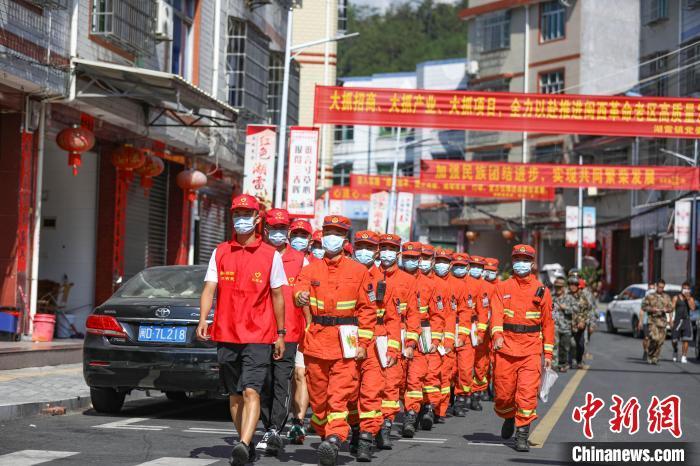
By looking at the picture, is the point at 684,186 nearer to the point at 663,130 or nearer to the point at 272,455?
the point at 663,130

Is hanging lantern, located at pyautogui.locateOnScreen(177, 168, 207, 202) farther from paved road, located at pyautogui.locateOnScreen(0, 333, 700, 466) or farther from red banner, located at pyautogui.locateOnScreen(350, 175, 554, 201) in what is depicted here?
red banner, located at pyautogui.locateOnScreen(350, 175, 554, 201)

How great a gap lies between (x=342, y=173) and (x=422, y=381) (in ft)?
208

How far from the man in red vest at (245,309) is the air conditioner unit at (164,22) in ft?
42.6

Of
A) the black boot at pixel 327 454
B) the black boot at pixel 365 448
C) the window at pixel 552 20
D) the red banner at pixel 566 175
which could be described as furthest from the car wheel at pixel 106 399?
the window at pixel 552 20

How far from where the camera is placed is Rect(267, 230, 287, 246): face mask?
11.3m

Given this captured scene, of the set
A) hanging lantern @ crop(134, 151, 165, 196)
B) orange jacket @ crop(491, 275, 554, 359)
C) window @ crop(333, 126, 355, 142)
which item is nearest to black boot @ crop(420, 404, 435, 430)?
orange jacket @ crop(491, 275, 554, 359)

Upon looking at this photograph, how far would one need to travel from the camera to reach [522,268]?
11.7m

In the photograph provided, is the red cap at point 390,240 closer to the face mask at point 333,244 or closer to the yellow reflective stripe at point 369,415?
the face mask at point 333,244

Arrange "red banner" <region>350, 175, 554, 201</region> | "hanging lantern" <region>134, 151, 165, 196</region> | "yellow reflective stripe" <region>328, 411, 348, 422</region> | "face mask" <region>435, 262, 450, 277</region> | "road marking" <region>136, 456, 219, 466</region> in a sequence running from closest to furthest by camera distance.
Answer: "road marking" <region>136, 456, 219, 466</region> → "yellow reflective stripe" <region>328, 411, 348, 422</region> → "face mask" <region>435, 262, 450, 277</region> → "hanging lantern" <region>134, 151, 165, 196</region> → "red banner" <region>350, 175, 554, 201</region>

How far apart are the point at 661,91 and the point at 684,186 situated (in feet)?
50.1

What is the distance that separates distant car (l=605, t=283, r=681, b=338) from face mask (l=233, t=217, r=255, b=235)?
26.6 meters

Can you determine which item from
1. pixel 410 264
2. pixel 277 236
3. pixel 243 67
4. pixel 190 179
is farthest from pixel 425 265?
pixel 243 67

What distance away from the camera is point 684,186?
33500 mm

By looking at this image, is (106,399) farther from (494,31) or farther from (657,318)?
(494,31)
